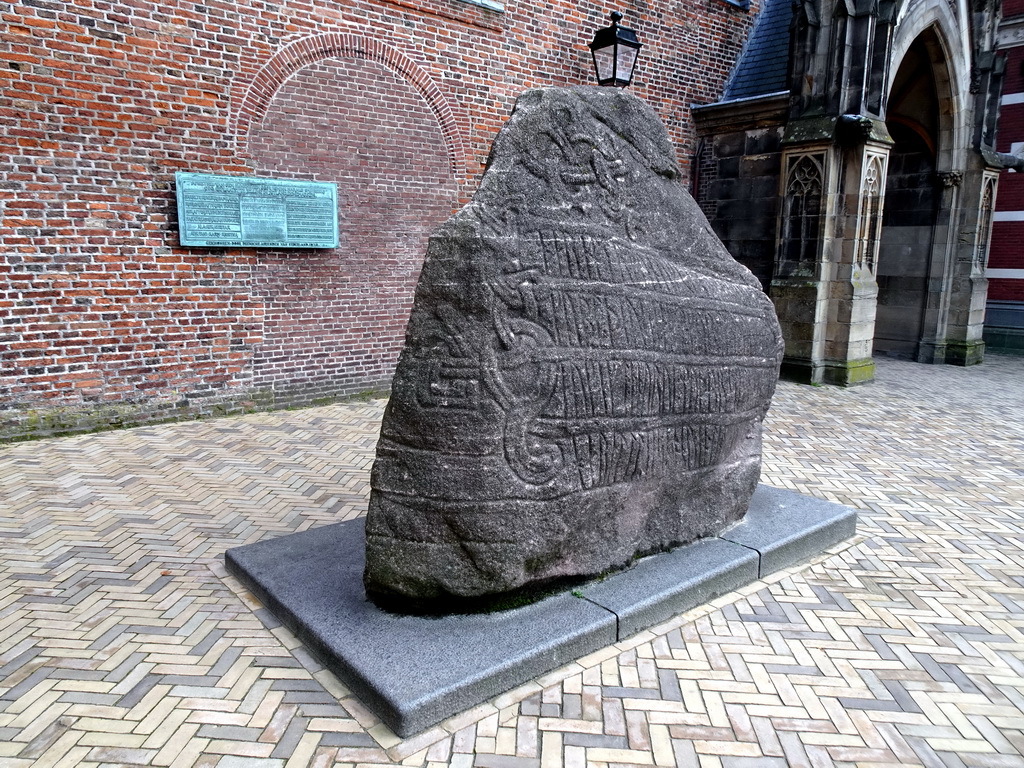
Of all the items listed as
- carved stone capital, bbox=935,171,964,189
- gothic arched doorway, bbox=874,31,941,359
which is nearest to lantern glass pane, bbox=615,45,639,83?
gothic arched doorway, bbox=874,31,941,359

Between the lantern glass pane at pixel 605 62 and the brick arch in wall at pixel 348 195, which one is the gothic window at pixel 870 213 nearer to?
Result: the lantern glass pane at pixel 605 62

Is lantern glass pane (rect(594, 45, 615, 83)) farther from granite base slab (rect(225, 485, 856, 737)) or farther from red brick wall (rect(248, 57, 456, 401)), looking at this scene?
granite base slab (rect(225, 485, 856, 737))

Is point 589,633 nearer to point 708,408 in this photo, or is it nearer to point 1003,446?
point 708,408

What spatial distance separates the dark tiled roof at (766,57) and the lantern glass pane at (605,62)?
3912 mm

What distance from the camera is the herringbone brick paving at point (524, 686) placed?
2.53 metres

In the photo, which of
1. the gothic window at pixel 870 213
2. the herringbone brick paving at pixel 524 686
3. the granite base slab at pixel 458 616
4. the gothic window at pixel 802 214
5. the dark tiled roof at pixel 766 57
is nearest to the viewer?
the herringbone brick paving at pixel 524 686

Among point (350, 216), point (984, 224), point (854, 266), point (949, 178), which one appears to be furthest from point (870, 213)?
point (350, 216)

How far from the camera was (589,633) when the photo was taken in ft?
10.1

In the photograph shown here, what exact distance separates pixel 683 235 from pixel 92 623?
352cm

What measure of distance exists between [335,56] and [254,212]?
1.92 m

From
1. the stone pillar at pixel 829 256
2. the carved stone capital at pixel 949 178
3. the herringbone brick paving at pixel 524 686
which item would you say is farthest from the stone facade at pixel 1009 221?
the herringbone brick paving at pixel 524 686

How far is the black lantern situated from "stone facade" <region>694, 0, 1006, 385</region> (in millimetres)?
2792

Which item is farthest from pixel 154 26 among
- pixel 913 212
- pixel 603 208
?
pixel 913 212

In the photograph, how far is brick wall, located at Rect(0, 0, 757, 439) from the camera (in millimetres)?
6023
